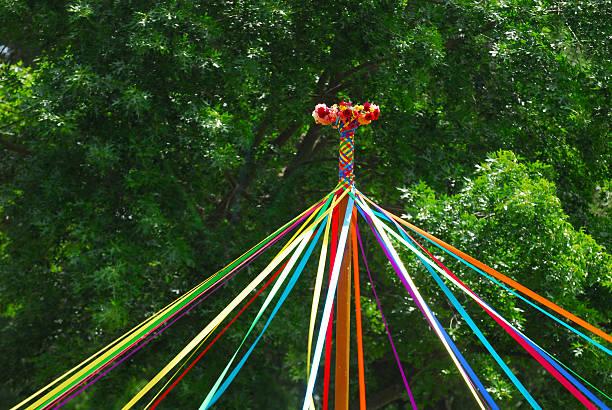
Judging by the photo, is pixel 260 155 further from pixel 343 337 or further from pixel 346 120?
pixel 343 337

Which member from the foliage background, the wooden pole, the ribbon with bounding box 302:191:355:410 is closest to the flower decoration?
the ribbon with bounding box 302:191:355:410

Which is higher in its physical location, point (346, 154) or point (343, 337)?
point (346, 154)

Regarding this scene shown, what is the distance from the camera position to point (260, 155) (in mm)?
11656

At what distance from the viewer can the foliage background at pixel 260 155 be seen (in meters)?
9.19

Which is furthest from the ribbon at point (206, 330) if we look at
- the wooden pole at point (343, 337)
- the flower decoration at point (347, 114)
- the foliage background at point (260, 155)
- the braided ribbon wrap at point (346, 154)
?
the foliage background at point (260, 155)

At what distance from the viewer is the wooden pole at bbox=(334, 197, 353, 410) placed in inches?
199

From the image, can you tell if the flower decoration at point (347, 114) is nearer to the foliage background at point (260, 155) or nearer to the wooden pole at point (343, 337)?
the wooden pole at point (343, 337)

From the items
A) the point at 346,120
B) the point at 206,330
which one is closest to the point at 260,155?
the point at 346,120

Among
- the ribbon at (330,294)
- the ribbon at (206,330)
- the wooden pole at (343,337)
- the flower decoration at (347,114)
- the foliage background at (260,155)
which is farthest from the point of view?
the foliage background at (260,155)

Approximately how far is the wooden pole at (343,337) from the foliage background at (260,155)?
12.4 ft

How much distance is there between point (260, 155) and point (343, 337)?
675cm

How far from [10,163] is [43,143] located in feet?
3.22

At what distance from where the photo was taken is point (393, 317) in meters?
11.4

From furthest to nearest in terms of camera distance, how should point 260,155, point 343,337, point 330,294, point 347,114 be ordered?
point 260,155
point 347,114
point 343,337
point 330,294
